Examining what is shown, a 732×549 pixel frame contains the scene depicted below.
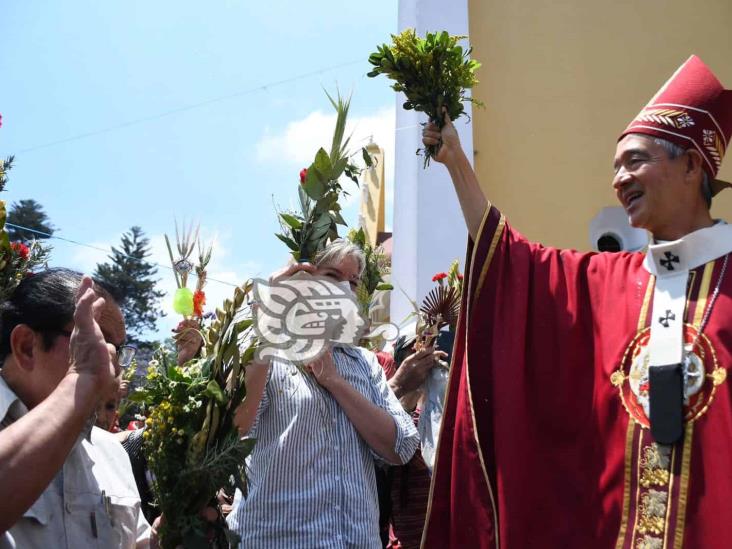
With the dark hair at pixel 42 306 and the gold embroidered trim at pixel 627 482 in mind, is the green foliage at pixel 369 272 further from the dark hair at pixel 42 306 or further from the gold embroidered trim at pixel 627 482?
the dark hair at pixel 42 306

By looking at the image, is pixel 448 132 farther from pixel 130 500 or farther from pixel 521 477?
pixel 130 500

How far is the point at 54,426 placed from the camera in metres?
1.80

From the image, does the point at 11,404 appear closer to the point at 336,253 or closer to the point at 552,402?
the point at 336,253

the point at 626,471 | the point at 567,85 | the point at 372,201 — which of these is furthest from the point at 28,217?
the point at 626,471

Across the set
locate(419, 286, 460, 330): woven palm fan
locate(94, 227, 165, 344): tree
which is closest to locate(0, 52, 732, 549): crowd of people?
locate(419, 286, 460, 330): woven palm fan

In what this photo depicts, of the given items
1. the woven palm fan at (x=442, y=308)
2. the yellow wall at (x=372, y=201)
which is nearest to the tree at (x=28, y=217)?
the yellow wall at (x=372, y=201)

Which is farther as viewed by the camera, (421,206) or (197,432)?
(421,206)

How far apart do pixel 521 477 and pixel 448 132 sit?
1215mm

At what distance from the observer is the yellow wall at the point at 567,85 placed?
8391mm

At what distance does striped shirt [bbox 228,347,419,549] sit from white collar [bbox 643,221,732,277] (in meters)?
1.17

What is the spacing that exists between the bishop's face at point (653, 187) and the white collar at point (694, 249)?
84mm

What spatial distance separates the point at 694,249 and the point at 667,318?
0.93 ft

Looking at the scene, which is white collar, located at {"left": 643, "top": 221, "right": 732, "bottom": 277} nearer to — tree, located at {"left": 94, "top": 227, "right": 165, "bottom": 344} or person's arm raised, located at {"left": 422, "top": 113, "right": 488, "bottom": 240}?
person's arm raised, located at {"left": 422, "top": 113, "right": 488, "bottom": 240}

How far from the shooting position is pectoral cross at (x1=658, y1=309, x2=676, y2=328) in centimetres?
288
